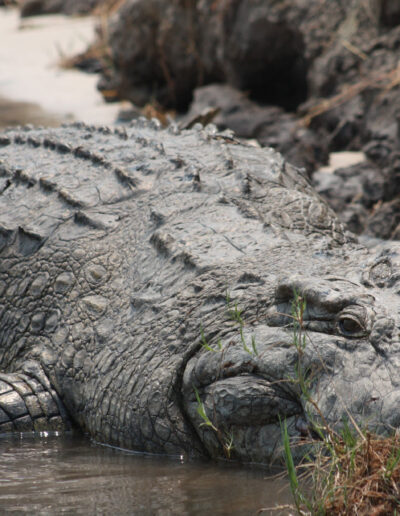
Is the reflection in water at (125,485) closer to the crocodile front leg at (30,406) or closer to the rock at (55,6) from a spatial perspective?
the crocodile front leg at (30,406)

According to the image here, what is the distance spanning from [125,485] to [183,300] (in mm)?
879

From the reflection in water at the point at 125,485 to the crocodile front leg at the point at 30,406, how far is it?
31 cm

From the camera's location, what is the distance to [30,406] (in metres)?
3.76

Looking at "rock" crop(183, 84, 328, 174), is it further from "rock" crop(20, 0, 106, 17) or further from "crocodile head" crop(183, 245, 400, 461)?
"rock" crop(20, 0, 106, 17)

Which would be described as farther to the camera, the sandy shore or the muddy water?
the sandy shore

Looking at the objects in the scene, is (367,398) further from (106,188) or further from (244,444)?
(106,188)

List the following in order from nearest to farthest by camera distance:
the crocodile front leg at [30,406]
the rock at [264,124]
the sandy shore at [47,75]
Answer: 1. the crocodile front leg at [30,406]
2. the rock at [264,124]
3. the sandy shore at [47,75]

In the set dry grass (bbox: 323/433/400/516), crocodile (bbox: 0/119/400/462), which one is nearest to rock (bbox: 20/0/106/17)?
crocodile (bbox: 0/119/400/462)

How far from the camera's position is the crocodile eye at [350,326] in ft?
9.04

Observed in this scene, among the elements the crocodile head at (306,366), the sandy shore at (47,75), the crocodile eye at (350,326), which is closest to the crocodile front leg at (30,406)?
the crocodile head at (306,366)

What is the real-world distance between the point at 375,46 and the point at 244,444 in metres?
6.40

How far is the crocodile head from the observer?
266 centimetres

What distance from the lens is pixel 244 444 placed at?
2.98 meters

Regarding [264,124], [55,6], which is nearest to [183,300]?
[264,124]
